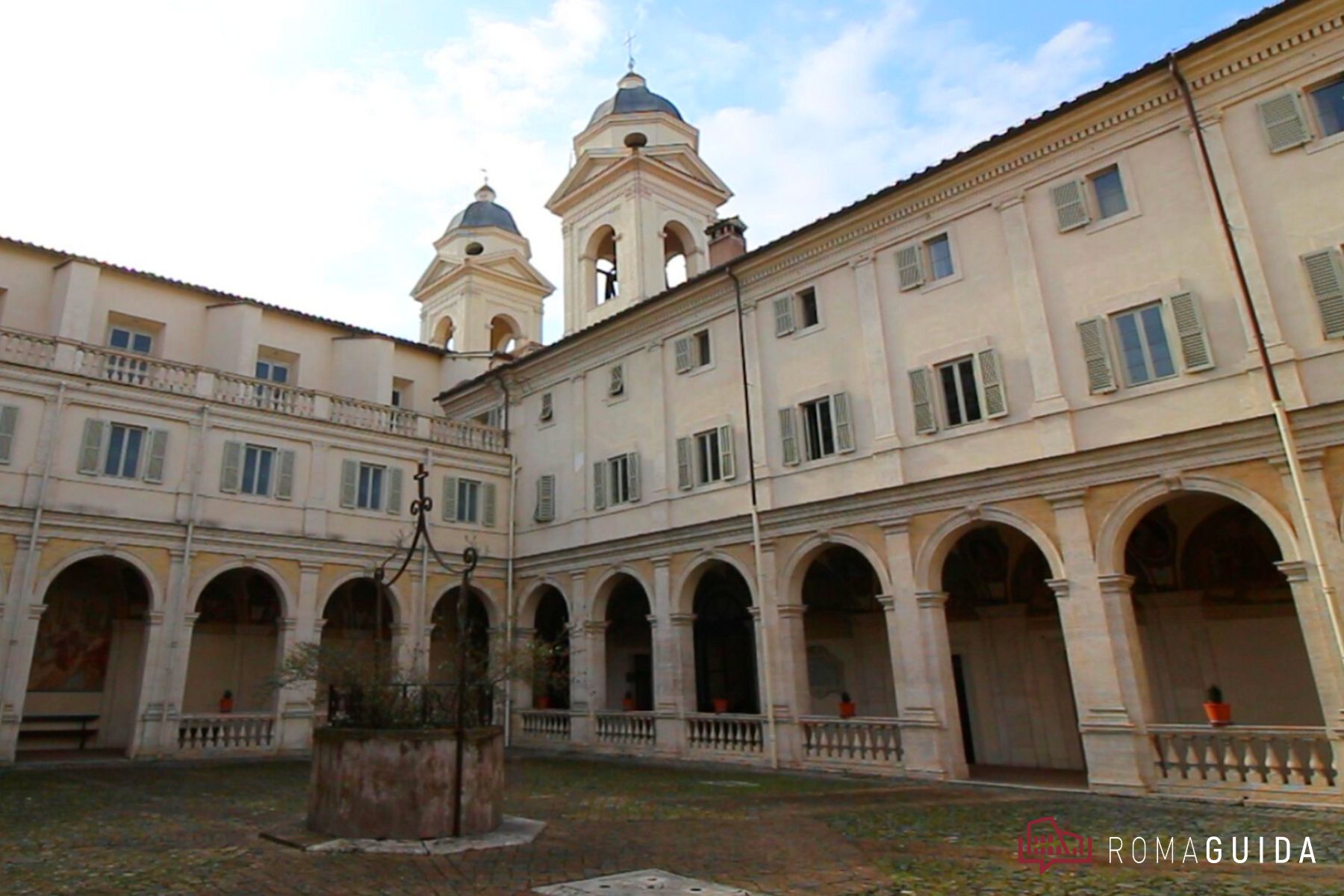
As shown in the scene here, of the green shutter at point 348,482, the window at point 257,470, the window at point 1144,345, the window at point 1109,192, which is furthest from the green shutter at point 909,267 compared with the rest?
the window at point 257,470

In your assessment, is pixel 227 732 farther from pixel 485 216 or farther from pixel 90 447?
pixel 485 216

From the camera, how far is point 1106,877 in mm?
8180

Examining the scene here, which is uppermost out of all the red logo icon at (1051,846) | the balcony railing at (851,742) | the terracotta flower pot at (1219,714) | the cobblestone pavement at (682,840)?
the terracotta flower pot at (1219,714)

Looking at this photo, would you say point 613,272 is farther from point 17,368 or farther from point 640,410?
point 17,368

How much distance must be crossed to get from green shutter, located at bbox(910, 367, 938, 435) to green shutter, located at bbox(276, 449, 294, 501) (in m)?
16.5

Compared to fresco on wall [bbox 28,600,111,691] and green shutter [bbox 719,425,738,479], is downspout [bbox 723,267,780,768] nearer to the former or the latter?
green shutter [bbox 719,425,738,479]

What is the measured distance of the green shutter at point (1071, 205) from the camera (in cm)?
1631

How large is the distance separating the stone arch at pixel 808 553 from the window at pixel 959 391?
127 inches

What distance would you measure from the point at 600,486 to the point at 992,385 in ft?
38.2

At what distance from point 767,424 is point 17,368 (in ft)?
56.7

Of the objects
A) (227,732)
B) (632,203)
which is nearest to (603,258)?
(632,203)

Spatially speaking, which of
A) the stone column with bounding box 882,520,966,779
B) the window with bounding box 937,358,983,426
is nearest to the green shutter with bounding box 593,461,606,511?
the stone column with bounding box 882,520,966,779

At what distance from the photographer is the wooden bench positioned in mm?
21594

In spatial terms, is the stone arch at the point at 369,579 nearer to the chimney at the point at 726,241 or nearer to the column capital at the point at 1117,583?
the chimney at the point at 726,241
